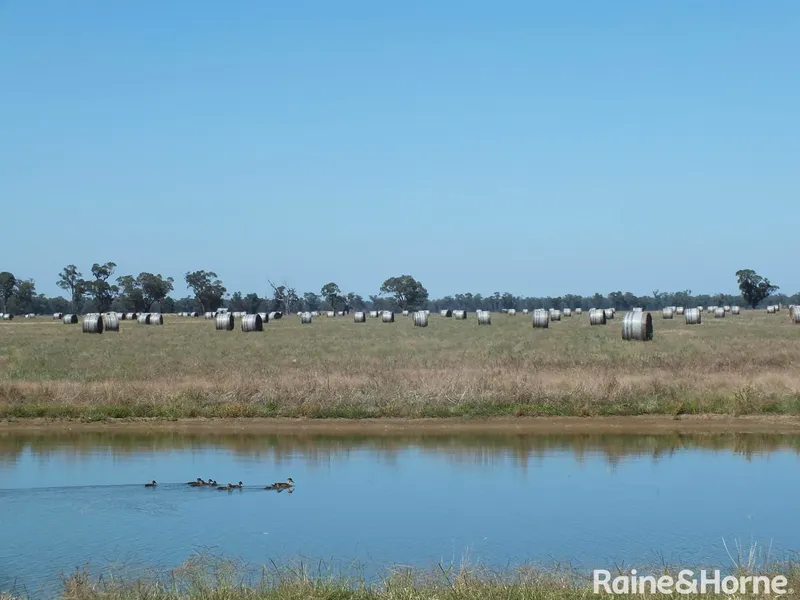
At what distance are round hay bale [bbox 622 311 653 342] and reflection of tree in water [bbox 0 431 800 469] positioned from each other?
2312 cm

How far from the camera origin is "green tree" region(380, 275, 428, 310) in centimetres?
18362

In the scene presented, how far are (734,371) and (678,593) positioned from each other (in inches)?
763

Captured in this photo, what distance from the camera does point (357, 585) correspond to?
8.63m

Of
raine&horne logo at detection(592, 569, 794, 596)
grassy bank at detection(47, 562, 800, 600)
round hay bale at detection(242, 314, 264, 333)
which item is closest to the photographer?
grassy bank at detection(47, 562, 800, 600)

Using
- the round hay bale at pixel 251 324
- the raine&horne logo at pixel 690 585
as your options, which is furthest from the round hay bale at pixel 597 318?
the raine&horne logo at pixel 690 585

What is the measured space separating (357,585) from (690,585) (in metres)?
2.86

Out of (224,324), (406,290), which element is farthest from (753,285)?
(224,324)

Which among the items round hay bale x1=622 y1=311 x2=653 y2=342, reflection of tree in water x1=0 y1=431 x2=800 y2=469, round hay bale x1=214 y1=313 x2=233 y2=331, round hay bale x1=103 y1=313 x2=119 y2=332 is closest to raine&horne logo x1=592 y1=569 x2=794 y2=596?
reflection of tree in water x1=0 y1=431 x2=800 y2=469

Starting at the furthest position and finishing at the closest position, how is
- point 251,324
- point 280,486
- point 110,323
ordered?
point 251,324 → point 110,323 → point 280,486

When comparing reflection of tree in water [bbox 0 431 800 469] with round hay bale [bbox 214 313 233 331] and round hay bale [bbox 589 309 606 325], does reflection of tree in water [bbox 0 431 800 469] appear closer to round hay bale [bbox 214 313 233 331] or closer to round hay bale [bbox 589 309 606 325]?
round hay bale [bbox 214 313 233 331]

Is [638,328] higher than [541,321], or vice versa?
[541,321]

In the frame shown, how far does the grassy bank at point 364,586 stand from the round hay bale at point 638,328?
33771 millimetres

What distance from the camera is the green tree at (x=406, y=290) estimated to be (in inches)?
7229

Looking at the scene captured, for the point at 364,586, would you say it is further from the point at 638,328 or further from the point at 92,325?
the point at 92,325
